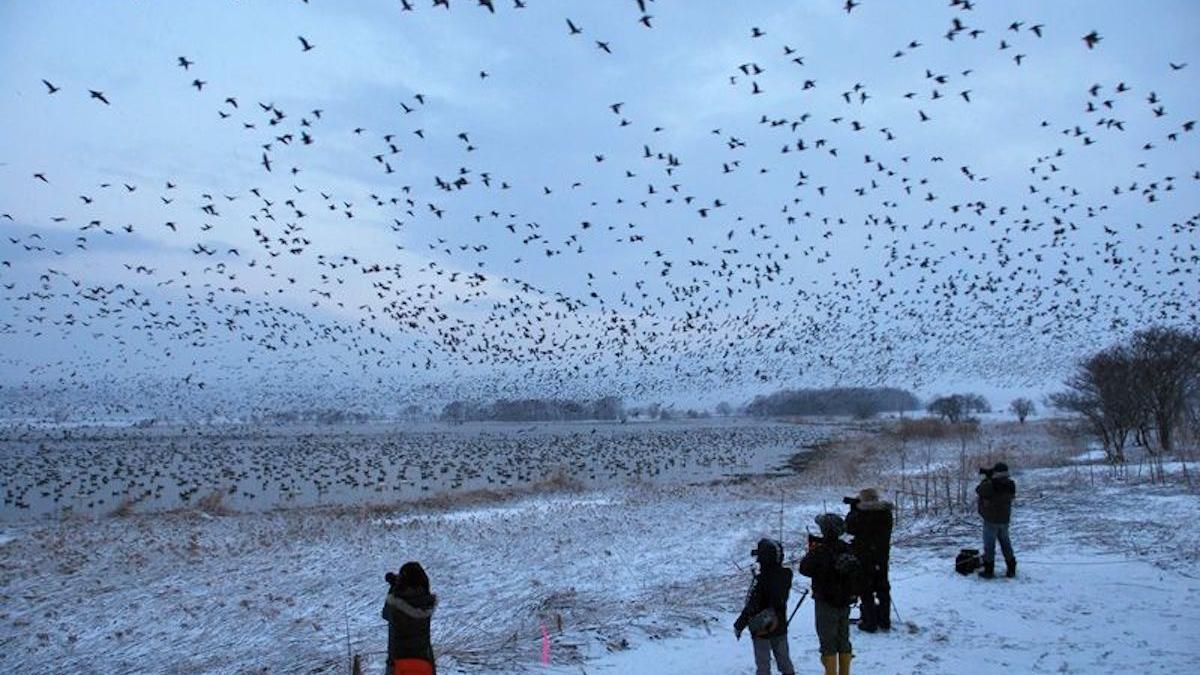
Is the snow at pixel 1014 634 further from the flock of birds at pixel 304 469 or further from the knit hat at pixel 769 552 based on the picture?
the flock of birds at pixel 304 469

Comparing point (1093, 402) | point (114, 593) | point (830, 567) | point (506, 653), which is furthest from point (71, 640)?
point (1093, 402)

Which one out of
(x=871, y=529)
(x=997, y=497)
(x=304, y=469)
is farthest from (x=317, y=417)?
(x=871, y=529)

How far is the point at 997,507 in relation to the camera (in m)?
11.9

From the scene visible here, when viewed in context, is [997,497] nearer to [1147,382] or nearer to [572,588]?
[572,588]

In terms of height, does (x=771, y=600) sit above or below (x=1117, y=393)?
below

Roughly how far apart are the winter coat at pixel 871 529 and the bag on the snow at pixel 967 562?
4.02m

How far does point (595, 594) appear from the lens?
1496 centimetres

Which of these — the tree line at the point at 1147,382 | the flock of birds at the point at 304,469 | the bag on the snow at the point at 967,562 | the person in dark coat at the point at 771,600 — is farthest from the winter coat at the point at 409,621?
the tree line at the point at 1147,382

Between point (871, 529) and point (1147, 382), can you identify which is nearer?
point (871, 529)

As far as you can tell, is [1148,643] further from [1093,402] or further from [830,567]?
[1093,402]

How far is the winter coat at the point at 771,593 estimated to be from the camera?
24.0 ft

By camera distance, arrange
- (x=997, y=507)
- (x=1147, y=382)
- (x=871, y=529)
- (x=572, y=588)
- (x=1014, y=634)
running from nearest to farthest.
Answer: (x=1014, y=634) < (x=871, y=529) < (x=997, y=507) < (x=572, y=588) < (x=1147, y=382)

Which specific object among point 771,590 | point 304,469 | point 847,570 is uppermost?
point 847,570

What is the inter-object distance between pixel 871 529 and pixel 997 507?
3.50 metres
